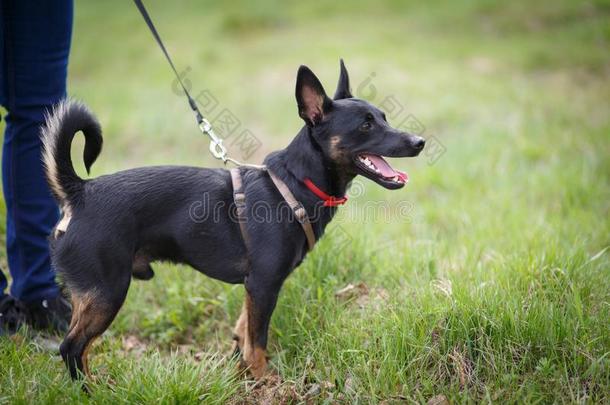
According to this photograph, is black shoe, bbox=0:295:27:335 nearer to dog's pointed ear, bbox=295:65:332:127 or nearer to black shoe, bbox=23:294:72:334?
black shoe, bbox=23:294:72:334

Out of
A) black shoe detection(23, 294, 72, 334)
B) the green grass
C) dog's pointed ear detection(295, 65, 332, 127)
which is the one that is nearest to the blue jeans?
black shoe detection(23, 294, 72, 334)

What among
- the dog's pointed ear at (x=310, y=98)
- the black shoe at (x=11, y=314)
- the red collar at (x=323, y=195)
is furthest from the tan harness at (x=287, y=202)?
the black shoe at (x=11, y=314)

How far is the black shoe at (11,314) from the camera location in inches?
116

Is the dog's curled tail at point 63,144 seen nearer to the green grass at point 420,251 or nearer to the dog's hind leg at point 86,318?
the dog's hind leg at point 86,318

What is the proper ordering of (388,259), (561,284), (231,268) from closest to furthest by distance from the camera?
(231,268) < (561,284) < (388,259)

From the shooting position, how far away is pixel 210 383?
2510 mm

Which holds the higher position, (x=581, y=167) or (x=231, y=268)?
(x=231, y=268)

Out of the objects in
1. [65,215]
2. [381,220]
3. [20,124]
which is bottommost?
[381,220]

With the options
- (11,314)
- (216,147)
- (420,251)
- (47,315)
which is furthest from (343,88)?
(11,314)

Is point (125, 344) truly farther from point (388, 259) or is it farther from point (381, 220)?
point (381, 220)

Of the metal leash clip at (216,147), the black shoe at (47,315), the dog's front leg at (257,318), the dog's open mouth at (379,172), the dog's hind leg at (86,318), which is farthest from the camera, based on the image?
the black shoe at (47,315)

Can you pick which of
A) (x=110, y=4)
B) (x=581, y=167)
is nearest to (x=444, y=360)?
(x=581, y=167)

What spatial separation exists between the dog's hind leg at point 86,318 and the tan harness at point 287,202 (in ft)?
2.18

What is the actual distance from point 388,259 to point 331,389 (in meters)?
1.29
